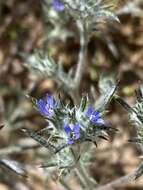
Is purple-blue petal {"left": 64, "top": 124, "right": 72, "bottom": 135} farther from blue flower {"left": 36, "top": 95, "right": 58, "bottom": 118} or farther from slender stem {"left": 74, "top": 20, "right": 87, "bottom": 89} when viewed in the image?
slender stem {"left": 74, "top": 20, "right": 87, "bottom": 89}

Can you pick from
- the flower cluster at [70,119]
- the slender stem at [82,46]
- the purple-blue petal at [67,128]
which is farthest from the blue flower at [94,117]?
the slender stem at [82,46]

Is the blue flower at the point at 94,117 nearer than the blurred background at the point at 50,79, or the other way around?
the blue flower at the point at 94,117

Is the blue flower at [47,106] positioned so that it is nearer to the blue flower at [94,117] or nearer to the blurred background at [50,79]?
the blue flower at [94,117]

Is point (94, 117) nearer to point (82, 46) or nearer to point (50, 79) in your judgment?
point (82, 46)

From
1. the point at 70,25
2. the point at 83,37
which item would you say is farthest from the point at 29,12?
the point at 83,37

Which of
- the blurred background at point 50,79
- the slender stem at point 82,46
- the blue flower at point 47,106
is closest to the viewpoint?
the blue flower at point 47,106

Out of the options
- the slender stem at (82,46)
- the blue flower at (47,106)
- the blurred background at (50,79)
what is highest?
the blue flower at (47,106)
